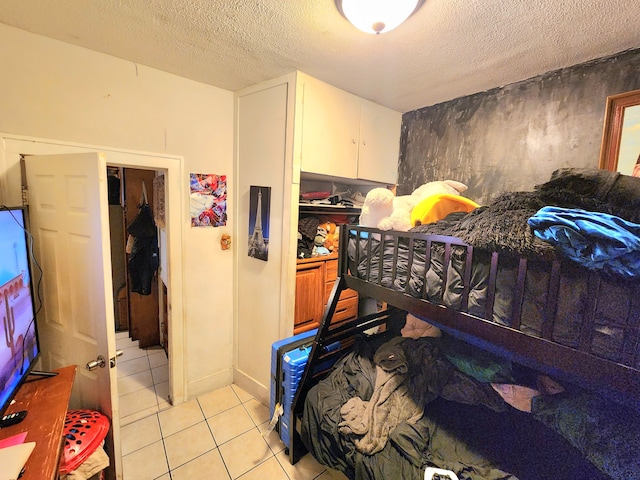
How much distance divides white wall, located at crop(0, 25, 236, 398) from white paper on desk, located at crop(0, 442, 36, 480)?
1271mm

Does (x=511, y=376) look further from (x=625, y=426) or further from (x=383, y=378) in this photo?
(x=383, y=378)

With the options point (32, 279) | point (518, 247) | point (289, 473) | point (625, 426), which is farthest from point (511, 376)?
point (32, 279)

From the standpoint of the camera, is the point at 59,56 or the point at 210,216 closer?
the point at 59,56

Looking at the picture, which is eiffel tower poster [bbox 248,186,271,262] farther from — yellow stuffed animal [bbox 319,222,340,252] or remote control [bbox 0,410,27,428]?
remote control [bbox 0,410,27,428]

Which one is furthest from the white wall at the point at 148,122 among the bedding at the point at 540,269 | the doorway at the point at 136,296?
the bedding at the point at 540,269

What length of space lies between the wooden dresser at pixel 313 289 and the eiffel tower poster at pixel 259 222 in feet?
1.05

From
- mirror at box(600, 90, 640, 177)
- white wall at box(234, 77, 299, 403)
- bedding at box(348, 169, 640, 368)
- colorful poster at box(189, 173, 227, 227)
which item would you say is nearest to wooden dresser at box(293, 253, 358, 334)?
white wall at box(234, 77, 299, 403)

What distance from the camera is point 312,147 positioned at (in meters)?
2.01

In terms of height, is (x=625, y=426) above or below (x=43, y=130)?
below

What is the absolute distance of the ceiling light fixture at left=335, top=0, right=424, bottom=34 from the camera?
3.73 ft

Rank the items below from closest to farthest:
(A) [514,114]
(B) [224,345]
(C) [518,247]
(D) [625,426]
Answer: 1. (C) [518,247]
2. (D) [625,426]
3. (A) [514,114]
4. (B) [224,345]

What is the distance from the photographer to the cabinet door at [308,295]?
2193mm

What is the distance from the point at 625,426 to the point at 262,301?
6.74 feet

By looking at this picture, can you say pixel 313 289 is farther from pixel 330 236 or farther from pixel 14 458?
pixel 14 458
